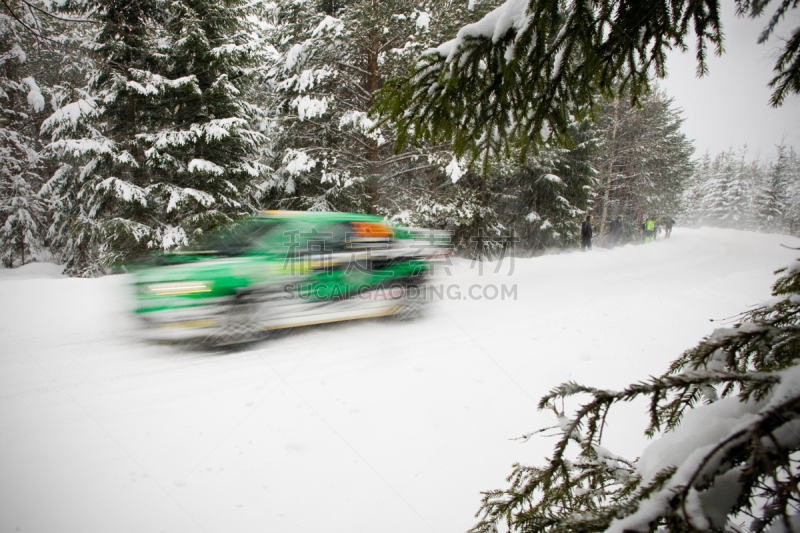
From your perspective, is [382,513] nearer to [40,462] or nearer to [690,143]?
[40,462]

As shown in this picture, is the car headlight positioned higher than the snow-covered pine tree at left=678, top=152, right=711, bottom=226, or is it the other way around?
the snow-covered pine tree at left=678, top=152, right=711, bottom=226

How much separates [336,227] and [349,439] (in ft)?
10.5

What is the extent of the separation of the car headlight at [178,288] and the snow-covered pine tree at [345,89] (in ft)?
20.2

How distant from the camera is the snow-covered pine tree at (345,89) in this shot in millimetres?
9062

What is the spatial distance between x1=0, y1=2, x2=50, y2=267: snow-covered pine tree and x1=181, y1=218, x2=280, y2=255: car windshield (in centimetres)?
1516

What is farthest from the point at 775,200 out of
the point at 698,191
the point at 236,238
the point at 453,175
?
the point at 236,238

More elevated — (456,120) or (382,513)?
(456,120)

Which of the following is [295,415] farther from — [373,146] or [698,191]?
[698,191]

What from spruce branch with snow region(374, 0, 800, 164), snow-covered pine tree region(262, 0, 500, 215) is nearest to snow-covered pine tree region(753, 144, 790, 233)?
snow-covered pine tree region(262, 0, 500, 215)

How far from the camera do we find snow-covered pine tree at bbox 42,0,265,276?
31.6 ft

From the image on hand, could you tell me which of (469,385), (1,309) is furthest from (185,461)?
(1,309)

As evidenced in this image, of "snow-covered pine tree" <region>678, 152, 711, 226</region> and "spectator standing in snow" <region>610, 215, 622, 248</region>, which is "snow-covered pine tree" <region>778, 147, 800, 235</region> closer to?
"snow-covered pine tree" <region>678, 152, 711, 226</region>

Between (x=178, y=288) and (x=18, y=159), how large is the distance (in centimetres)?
1946

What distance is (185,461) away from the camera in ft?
8.64
